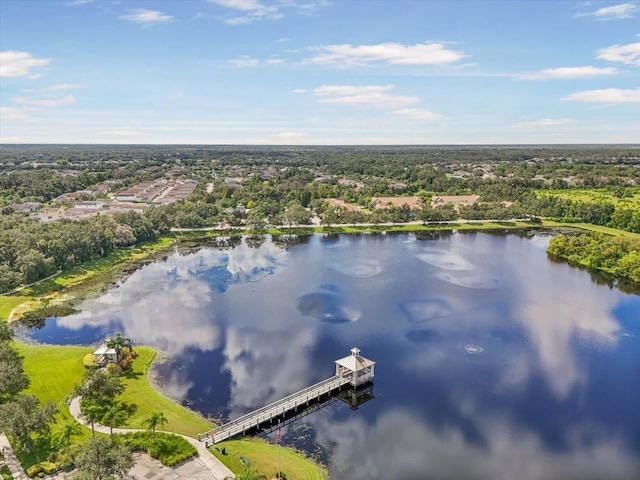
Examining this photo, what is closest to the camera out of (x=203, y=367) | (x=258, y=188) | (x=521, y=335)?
(x=203, y=367)

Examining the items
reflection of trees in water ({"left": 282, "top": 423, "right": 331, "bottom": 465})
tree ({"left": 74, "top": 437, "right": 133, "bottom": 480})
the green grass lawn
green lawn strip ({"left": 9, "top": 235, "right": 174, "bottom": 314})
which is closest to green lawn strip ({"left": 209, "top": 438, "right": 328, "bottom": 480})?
reflection of trees in water ({"left": 282, "top": 423, "right": 331, "bottom": 465})

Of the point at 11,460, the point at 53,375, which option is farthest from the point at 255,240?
the point at 11,460

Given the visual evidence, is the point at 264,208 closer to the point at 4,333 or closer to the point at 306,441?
the point at 4,333

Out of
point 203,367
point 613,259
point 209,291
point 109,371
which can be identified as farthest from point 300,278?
point 613,259

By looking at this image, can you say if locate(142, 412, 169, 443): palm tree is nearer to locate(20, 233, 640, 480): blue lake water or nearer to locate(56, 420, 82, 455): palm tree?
locate(56, 420, 82, 455): palm tree

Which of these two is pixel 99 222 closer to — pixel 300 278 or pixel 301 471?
pixel 300 278

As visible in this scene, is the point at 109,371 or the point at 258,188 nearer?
the point at 109,371
